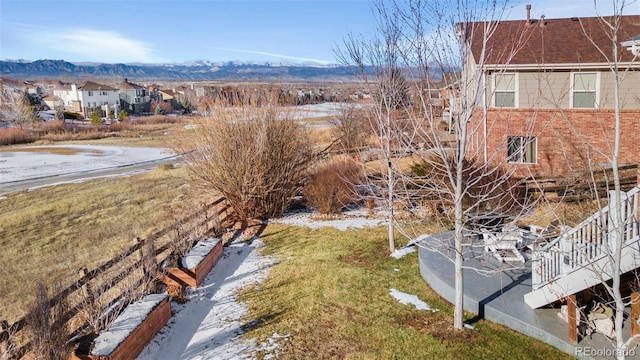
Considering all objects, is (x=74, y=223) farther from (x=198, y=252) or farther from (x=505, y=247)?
(x=505, y=247)

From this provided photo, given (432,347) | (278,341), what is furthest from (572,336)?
(278,341)

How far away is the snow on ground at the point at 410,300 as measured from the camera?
8.09m

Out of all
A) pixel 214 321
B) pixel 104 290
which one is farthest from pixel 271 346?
pixel 104 290

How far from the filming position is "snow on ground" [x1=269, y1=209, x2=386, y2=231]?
45.7 feet

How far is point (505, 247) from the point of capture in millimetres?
9469

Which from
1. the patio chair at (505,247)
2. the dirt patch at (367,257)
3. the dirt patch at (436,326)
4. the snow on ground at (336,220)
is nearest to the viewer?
the dirt patch at (436,326)

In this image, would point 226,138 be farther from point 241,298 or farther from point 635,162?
point 635,162

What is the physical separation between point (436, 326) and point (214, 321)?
3.67 m

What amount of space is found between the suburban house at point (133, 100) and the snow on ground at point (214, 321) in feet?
304

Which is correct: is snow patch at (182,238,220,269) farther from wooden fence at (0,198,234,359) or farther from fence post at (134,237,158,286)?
fence post at (134,237,158,286)

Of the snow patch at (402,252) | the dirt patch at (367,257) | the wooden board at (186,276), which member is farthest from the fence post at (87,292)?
the snow patch at (402,252)

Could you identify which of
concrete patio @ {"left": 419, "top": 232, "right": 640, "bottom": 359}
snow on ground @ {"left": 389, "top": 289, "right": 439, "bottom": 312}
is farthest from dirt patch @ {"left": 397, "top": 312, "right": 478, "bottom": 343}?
concrete patio @ {"left": 419, "top": 232, "right": 640, "bottom": 359}

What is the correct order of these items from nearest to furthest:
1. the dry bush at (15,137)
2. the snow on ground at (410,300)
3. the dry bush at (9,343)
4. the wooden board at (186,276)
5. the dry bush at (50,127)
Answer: the dry bush at (9,343) → the snow on ground at (410,300) → the wooden board at (186,276) → the dry bush at (15,137) → the dry bush at (50,127)

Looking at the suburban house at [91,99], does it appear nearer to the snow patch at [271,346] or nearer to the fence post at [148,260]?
the fence post at [148,260]
